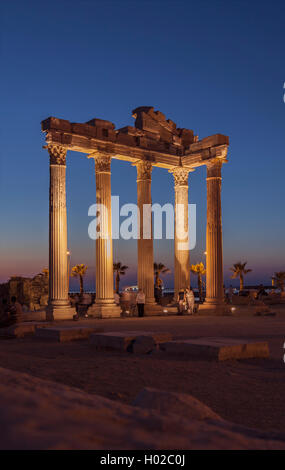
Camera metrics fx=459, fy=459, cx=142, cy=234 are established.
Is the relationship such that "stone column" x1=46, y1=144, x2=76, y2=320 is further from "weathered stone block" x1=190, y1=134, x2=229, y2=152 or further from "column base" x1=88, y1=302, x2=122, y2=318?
"weathered stone block" x1=190, y1=134, x2=229, y2=152

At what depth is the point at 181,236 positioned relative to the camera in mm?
27797

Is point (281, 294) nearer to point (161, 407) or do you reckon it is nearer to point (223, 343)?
point (223, 343)

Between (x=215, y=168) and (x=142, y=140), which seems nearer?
(x=142, y=140)

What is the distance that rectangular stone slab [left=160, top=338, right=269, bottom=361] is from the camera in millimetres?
8859

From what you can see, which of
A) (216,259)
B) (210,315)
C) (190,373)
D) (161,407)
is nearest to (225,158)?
(216,259)

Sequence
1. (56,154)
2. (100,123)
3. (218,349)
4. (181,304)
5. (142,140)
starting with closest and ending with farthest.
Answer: (218,349) → (56,154) → (100,123) → (181,304) → (142,140)

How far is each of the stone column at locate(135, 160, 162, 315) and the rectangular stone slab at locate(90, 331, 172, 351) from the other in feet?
48.5

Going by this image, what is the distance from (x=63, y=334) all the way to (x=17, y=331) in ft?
7.08

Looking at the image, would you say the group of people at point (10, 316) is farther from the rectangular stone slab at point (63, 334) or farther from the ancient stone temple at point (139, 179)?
the ancient stone temple at point (139, 179)

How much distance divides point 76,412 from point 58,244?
64.2 ft

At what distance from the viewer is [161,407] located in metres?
3.83

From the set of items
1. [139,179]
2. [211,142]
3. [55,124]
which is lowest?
[139,179]

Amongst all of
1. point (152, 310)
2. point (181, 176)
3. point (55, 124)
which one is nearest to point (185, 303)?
point (152, 310)

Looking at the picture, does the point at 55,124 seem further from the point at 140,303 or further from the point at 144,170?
the point at 140,303
